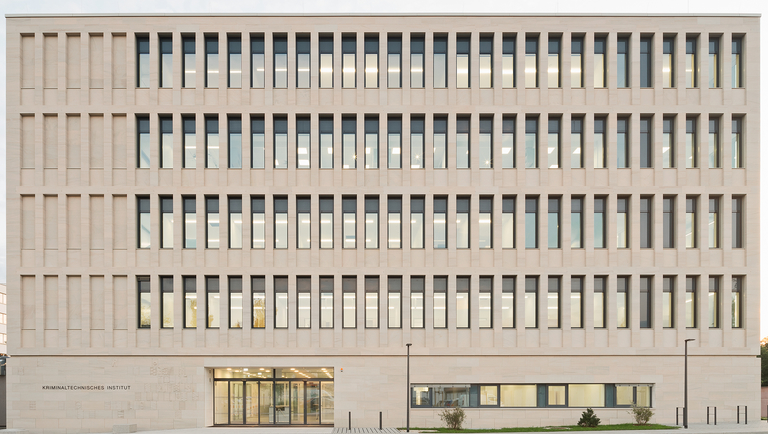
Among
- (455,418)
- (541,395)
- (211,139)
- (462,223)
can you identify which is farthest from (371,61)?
(541,395)

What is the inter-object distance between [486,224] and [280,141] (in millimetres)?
11677

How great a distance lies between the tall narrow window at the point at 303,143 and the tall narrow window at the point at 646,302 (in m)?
18.6

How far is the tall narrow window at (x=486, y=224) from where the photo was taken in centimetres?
2839

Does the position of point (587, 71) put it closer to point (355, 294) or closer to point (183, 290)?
point (355, 294)

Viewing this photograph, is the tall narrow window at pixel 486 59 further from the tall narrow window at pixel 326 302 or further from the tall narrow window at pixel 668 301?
the tall narrow window at pixel 668 301

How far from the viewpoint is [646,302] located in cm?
2823

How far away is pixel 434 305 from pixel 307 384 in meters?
7.76

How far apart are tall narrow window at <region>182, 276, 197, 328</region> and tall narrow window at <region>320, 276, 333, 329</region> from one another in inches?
256

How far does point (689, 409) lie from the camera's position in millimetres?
27125

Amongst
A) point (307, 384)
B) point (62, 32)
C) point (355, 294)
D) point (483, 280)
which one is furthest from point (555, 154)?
point (62, 32)

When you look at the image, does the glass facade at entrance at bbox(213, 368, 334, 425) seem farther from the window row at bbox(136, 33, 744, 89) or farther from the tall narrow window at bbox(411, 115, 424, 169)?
the window row at bbox(136, 33, 744, 89)

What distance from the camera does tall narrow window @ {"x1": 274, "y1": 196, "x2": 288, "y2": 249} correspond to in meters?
28.4

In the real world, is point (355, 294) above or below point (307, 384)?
above

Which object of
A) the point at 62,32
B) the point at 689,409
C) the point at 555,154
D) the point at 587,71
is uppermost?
the point at 62,32
